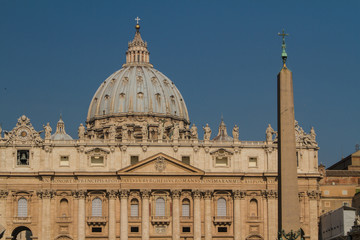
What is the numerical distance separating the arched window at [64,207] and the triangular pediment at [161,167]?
22.6ft

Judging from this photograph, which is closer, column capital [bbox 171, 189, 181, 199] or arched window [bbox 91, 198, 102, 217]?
arched window [bbox 91, 198, 102, 217]

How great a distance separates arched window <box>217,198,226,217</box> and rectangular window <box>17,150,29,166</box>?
72.3 feet

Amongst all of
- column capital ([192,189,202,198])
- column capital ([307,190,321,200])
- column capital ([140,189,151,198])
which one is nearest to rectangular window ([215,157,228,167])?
column capital ([192,189,202,198])

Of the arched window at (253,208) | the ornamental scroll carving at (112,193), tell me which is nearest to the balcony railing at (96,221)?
the ornamental scroll carving at (112,193)

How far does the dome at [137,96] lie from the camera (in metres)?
149

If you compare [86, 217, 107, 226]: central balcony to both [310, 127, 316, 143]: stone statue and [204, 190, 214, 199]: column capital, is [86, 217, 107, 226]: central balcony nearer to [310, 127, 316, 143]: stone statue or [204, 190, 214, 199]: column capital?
[204, 190, 214, 199]: column capital

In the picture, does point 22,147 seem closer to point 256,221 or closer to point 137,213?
point 137,213

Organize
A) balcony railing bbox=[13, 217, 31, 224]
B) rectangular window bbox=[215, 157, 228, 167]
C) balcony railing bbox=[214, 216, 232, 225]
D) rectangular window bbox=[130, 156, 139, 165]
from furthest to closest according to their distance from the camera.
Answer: rectangular window bbox=[215, 157, 228, 167] < rectangular window bbox=[130, 156, 139, 165] < balcony railing bbox=[214, 216, 232, 225] < balcony railing bbox=[13, 217, 31, 224]

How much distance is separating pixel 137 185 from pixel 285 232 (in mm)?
64723

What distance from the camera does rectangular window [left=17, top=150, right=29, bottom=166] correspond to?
359 ft

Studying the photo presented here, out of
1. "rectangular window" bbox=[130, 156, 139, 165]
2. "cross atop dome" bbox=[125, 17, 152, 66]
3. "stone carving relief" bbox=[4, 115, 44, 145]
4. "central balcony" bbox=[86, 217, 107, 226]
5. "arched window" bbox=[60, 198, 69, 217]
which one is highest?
"cross atop dome" bbox=[125, 17, 152, 66]

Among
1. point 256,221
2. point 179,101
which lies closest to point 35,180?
point 256,221

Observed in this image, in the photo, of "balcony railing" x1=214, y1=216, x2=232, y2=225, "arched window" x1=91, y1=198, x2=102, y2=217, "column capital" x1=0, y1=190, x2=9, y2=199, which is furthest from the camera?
"balcony railing" x1=214, y1=216, x2=232, y2=225

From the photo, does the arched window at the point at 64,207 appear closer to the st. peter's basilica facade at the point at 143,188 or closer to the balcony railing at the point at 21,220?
the st. peter's basilica facade at the point at 143,188
